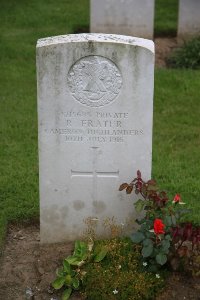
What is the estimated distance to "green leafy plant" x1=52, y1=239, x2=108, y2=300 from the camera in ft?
15.8

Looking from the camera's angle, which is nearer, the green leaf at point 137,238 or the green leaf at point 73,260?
the green leaf at point 137,238

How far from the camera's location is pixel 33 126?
7727 millimetres

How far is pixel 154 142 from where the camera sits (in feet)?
24.3

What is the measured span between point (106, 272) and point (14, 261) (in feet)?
2.74

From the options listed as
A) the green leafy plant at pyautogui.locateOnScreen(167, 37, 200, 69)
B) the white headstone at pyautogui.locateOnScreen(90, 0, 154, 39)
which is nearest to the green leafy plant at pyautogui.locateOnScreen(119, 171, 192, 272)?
the green leafy plant at pyautogui.locateOnScreen(167, 37, 200, 69)

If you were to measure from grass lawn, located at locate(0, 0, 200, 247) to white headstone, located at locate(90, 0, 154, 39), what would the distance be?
2.68 ft

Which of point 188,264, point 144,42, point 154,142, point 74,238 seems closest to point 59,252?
point 74,238

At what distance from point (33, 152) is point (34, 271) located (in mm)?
2146

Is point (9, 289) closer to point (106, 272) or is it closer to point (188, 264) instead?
point (106, 272)

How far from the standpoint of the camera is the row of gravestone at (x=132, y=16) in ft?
34.8

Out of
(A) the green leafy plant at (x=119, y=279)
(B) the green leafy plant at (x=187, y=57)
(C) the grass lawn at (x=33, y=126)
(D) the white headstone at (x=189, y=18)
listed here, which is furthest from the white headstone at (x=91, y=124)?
(D) the white headstone at (x=189, y=18)

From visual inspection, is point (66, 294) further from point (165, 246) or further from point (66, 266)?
point (165, 246)

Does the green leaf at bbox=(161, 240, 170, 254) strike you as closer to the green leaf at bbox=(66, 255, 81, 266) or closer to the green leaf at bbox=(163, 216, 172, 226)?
the green leaf at bbox=(163, 216, 172, 226)

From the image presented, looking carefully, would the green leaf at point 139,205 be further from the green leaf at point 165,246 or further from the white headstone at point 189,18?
the white headstone at point 189,18
